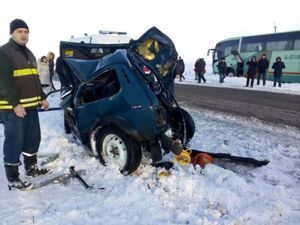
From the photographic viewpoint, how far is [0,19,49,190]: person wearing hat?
4.49 metres

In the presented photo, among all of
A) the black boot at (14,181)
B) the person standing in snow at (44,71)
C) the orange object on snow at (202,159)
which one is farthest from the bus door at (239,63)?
the black boot at (14,181)

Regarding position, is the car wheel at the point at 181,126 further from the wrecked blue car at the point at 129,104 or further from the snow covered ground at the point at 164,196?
the snow covered ground at the point at 164,196

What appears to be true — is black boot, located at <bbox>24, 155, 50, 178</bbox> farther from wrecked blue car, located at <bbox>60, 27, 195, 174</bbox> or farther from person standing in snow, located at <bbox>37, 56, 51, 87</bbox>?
person standing in snow, located at <bbox>37, 56, 51, 87</bbox>

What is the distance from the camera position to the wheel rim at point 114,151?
5098 mm

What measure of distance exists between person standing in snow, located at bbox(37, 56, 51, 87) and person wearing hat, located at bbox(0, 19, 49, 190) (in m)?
10.2

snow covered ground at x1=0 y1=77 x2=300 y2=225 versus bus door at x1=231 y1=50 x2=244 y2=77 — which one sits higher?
bus door at x1=231 y1=50 x2=244 y2=77

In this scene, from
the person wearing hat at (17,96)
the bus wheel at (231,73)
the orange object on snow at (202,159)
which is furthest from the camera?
the bus wheel at (231,73)

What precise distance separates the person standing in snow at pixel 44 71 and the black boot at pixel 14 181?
10.6m

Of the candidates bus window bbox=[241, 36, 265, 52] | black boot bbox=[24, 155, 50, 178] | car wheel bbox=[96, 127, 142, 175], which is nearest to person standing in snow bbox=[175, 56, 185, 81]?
car wheel bbox=[96, 127, 142, 175]

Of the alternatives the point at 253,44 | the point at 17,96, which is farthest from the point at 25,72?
the point at 253,44

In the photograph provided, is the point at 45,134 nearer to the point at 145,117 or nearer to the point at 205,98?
the point at 145,117

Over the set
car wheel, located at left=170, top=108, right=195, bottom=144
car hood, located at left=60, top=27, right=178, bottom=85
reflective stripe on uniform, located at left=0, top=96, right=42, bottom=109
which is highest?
car hood, located at left=60, top=27, right=178, bottom=85

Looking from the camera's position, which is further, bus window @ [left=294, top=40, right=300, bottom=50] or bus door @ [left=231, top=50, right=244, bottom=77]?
bus door @ [left=231, top=50, right=244, bottom=77]

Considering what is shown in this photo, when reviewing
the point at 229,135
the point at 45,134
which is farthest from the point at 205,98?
the point at 45,134
